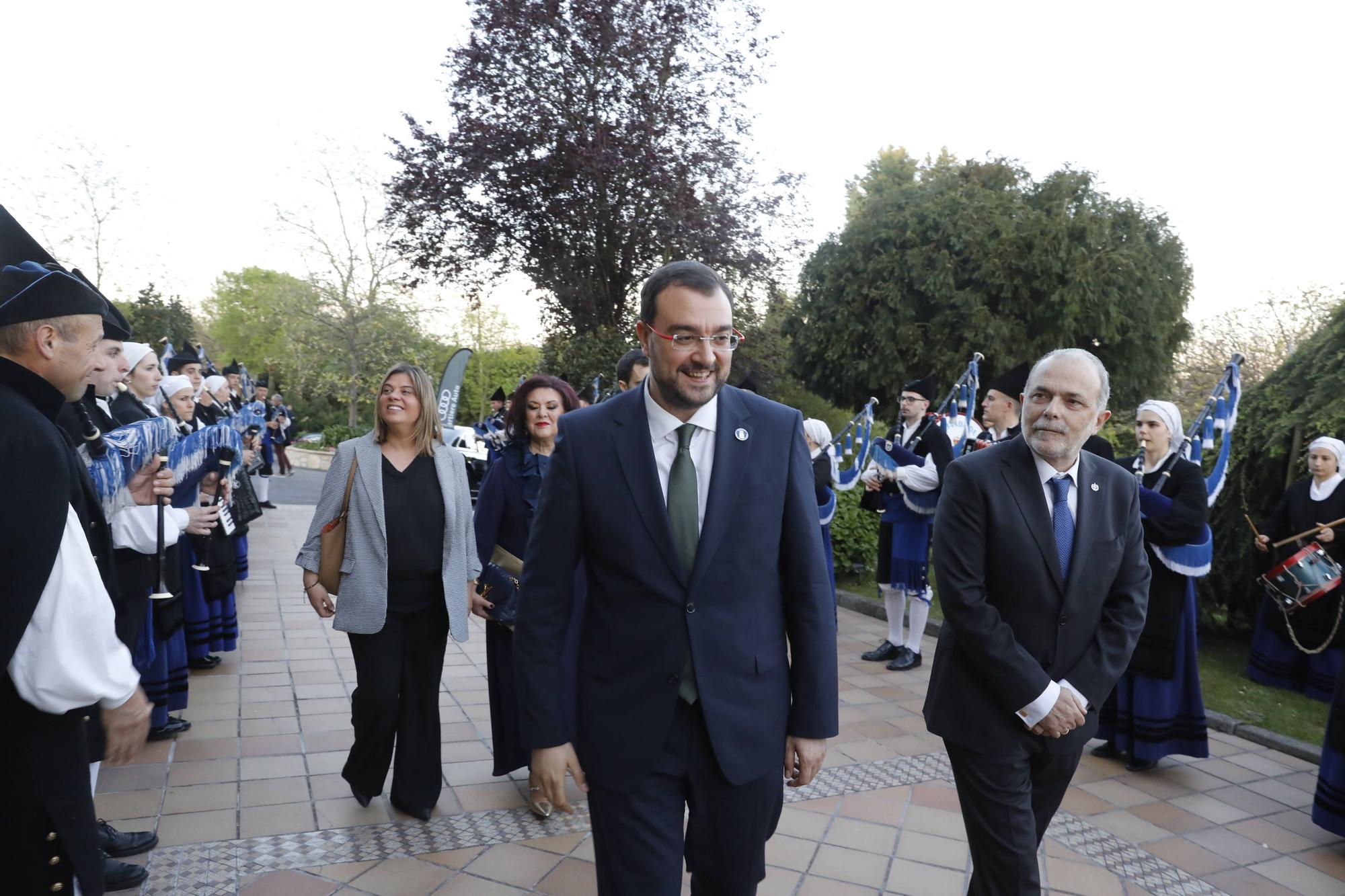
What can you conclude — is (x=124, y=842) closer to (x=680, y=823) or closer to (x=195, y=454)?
(x=195, y=454)

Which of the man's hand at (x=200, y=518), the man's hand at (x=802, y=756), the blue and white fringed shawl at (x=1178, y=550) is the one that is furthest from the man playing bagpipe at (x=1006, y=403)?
the man's hand at (x=200, y=518)

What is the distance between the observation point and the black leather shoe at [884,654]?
23.5ft

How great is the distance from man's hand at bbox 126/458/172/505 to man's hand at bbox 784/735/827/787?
2.84 meters

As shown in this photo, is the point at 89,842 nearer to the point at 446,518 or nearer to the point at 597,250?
the point at 446,518

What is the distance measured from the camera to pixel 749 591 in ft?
7.11

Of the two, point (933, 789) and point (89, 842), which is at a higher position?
point (89, 842)

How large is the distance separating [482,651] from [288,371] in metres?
36.3

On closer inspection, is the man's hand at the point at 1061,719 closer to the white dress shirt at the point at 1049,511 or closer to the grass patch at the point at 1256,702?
the white dress shirt at the point at 1049,511

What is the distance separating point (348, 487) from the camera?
156 inches

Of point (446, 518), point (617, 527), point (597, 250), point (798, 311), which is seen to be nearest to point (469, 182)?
point (597, 250)

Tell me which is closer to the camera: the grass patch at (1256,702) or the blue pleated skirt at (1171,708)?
the blue pleated skirt at (1171,708)

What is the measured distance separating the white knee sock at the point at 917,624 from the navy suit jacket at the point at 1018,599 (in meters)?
4.32

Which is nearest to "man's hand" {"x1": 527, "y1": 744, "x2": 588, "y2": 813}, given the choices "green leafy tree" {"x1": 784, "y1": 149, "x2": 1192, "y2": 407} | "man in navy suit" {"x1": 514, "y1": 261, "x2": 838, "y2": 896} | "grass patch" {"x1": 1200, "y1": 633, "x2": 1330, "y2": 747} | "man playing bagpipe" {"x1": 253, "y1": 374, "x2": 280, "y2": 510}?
"man in navy suit" {"x1": 514, "y1": 261, "x2": 838, "y2": 896}

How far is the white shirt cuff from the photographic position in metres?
2.59
